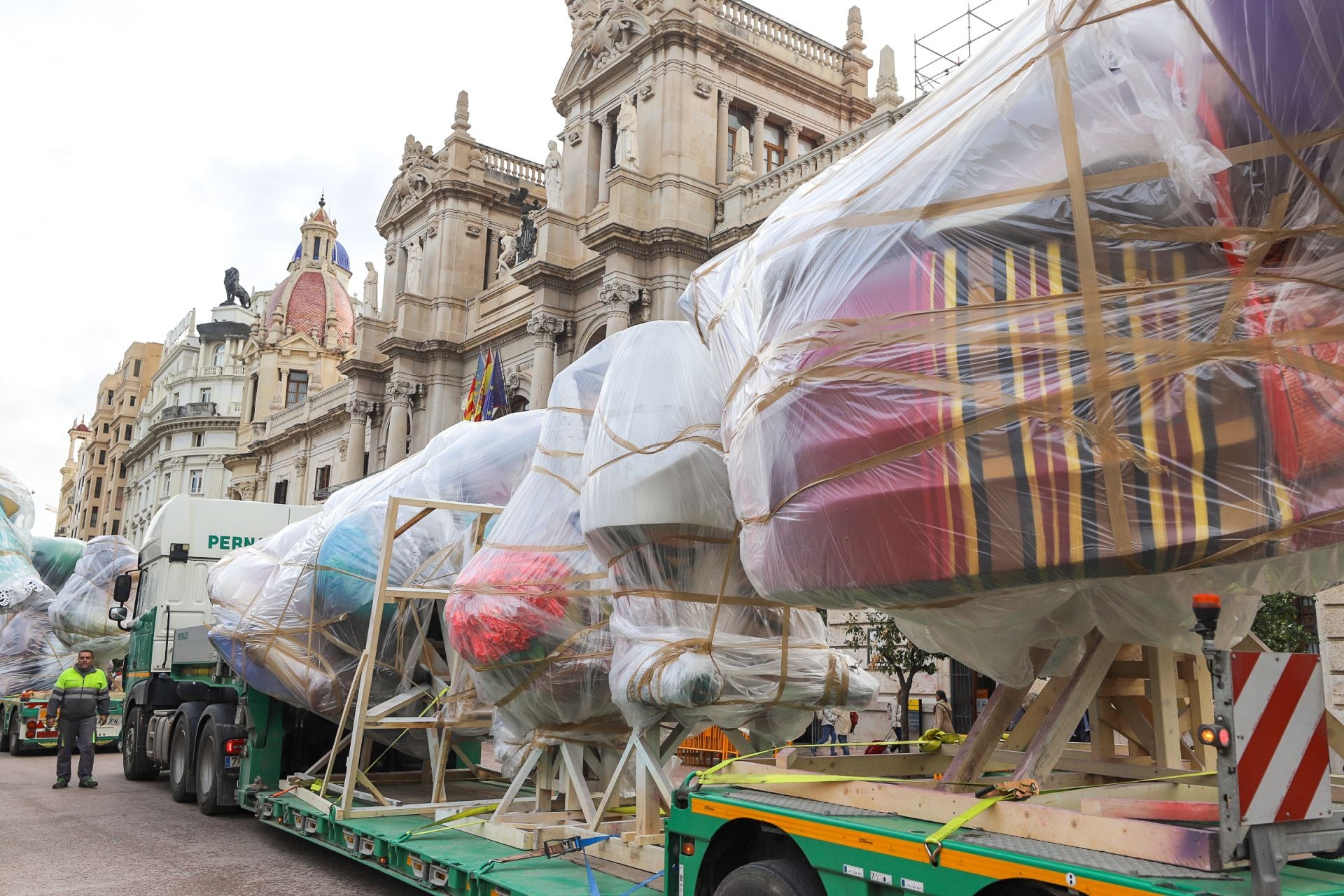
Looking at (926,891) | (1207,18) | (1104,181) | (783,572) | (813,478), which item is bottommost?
(926,891)

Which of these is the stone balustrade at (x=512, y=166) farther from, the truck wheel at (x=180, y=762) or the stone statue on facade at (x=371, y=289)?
the truck wheel at (x=180, y=762)

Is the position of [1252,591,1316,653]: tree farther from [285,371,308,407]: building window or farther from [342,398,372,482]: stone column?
[285,371,308,407]: building window

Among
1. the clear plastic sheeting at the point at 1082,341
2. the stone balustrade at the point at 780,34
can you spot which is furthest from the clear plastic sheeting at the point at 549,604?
the stone balustrade at the point at 780,34

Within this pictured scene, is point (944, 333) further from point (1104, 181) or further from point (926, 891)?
point (926, 891)

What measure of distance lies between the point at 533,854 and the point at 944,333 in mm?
4612

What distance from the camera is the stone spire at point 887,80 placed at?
26906mm

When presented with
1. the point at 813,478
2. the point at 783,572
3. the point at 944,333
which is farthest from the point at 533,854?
the point at 944,333

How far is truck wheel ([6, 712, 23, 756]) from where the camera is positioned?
20859 millimetres

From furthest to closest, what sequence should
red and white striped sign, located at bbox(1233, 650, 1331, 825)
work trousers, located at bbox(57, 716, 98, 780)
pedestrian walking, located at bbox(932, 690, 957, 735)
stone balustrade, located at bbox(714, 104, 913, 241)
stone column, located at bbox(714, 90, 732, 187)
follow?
1. stone column, located at bbox(714, 90, 732, 187)
2. stone balustrade, located at bbox(714, 104, 913, 241)
3. pedestrian walking, located at bbox(932, 690, 957, 735)
4. work trousers, located at bbox(57, 716, 98, 780)
5. red and white striped sign, located at bbox(1233, 650, 1331, 825)

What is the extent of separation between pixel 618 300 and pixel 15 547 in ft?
50.8

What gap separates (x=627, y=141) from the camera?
31094 millimetres

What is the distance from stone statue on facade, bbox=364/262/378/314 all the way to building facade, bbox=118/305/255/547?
32.8 metres

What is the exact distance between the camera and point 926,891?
3.83 metres

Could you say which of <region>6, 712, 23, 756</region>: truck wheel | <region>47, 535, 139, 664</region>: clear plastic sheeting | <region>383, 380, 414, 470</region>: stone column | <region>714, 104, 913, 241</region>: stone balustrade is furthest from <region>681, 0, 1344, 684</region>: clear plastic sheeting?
<region>383, 380, 414, 470</region>: stone column
